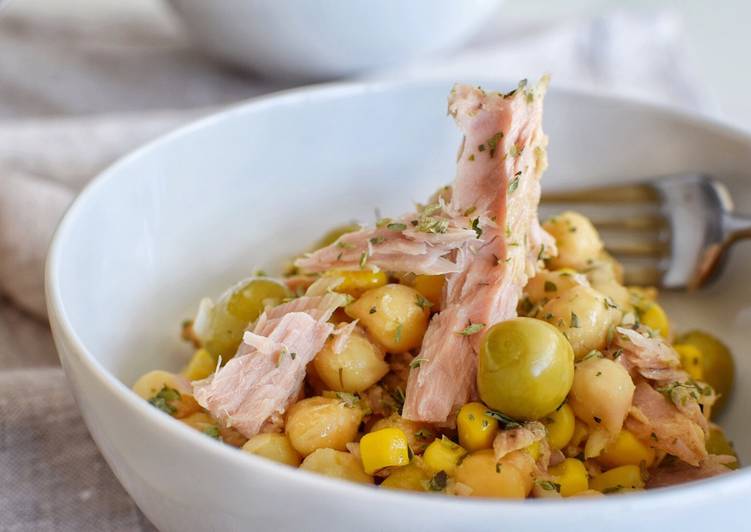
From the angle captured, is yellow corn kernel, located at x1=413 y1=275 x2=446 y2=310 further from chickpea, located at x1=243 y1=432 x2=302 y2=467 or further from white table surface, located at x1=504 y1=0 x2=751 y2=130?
white table surface, located at x1=504 y1=0 x2=751 y2=130

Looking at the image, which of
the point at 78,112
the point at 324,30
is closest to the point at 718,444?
the point at 324,30

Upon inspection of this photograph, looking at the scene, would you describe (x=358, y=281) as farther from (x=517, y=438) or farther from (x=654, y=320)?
(x=654, y=320)

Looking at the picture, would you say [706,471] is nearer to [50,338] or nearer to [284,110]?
[284,110]

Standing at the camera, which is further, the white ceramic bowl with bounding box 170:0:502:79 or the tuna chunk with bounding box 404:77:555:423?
the white ceramic bowl with bounding box 170:0:502:79

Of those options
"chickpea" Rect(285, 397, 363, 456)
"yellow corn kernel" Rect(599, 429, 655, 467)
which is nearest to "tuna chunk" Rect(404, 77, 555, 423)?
"chickpea" Rect(285, 397, 363, 456)

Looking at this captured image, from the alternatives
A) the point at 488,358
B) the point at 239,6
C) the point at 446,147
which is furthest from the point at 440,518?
the point at 239,6

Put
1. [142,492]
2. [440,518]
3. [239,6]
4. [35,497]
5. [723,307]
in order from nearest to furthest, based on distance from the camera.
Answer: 1. [440,518]
2. [142,492]
3. [35,497]
4. [723,307]
5. [239,6]
